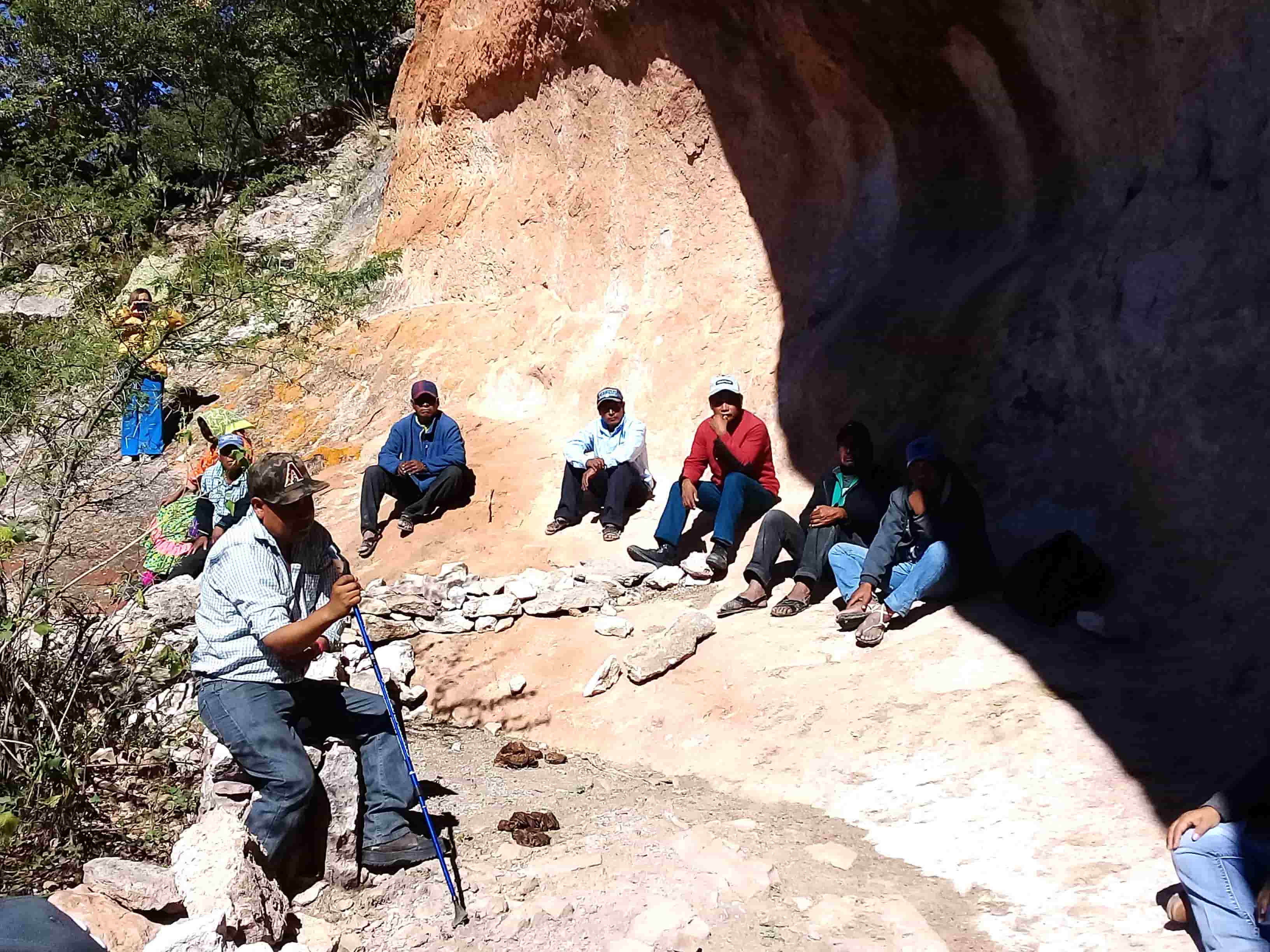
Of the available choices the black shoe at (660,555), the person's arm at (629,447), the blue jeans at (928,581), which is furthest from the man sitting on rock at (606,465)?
the blue jeans at (928,581)

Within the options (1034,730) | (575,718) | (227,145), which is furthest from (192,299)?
(227,145)

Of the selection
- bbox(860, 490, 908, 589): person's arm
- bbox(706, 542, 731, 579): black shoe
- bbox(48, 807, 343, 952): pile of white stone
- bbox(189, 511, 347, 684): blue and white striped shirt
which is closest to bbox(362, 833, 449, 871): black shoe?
bbox(48, 807, 343, 952): pile of white stone

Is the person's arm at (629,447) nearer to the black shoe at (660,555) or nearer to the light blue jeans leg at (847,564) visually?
the black shoe at (660,555)

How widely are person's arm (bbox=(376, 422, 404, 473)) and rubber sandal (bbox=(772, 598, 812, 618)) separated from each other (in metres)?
3.31

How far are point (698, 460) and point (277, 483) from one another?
3.85 m

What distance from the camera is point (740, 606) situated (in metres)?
6.22

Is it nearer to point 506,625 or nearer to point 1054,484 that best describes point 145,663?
point 506,625

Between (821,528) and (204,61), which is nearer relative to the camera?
(821,528)

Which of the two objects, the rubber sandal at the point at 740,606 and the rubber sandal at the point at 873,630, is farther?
the rubber sandal at the point at 740,606

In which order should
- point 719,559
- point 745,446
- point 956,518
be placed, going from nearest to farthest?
point 956,518 → point 719,559 → point 745,446

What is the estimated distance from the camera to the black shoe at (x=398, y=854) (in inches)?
155

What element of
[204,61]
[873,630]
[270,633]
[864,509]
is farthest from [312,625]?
[204,61]

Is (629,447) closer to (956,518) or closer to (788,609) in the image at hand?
(788,609)

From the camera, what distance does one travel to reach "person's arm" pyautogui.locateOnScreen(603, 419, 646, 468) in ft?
25.1
